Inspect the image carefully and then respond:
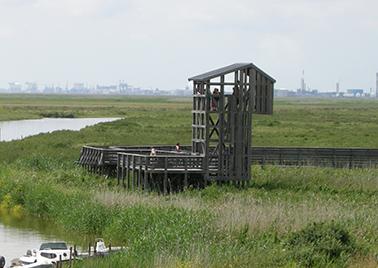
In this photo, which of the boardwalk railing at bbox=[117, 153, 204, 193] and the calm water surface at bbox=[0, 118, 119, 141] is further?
the calm water surface at bbox=[0, 118, 119, 141]

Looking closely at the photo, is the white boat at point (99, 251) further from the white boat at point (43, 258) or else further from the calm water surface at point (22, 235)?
the calm water surface at point (22, 235)

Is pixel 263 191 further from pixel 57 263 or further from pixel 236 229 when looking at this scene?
pixel 57 263

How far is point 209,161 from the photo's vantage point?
43.1m

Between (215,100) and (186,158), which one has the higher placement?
(215,100)

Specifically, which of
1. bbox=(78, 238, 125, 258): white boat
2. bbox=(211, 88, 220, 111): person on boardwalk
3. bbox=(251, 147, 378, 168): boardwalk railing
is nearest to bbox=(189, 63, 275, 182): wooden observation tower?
bbox=(211, 88, 220, 111): person on boardwalk

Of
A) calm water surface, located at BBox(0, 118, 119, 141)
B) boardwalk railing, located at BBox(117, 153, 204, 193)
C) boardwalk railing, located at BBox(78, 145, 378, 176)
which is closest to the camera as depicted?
boardwalk railing, located at BBox(117, 153, 204, 193)

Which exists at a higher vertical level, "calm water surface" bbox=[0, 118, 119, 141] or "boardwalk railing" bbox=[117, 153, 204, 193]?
"boardwalk railing" bbox=[117, 153, 204, 193]

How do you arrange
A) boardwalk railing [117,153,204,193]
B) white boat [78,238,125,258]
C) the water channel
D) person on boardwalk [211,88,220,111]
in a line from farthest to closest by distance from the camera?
person on boardwalk [211,88,220,111], boardwalk railing [117,153,204,193], the water channel, white boat [78,238,125,258]

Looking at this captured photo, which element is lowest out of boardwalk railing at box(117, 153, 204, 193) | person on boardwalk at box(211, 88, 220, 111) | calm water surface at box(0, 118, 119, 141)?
calm water surface at box(0, 118, 119, 141)

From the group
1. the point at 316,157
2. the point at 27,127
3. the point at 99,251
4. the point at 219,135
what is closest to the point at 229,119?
the point at 219,135

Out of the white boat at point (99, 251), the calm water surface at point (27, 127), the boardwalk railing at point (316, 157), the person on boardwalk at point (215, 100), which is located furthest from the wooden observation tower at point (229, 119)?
the calm water surface at point (27, 127)

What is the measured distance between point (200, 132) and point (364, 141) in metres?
31.4

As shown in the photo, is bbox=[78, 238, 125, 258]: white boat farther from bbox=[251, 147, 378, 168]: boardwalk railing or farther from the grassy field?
bbox=[251, 147, 378, 168]: boardwalk railing

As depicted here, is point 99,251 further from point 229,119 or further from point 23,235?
point 229,119
